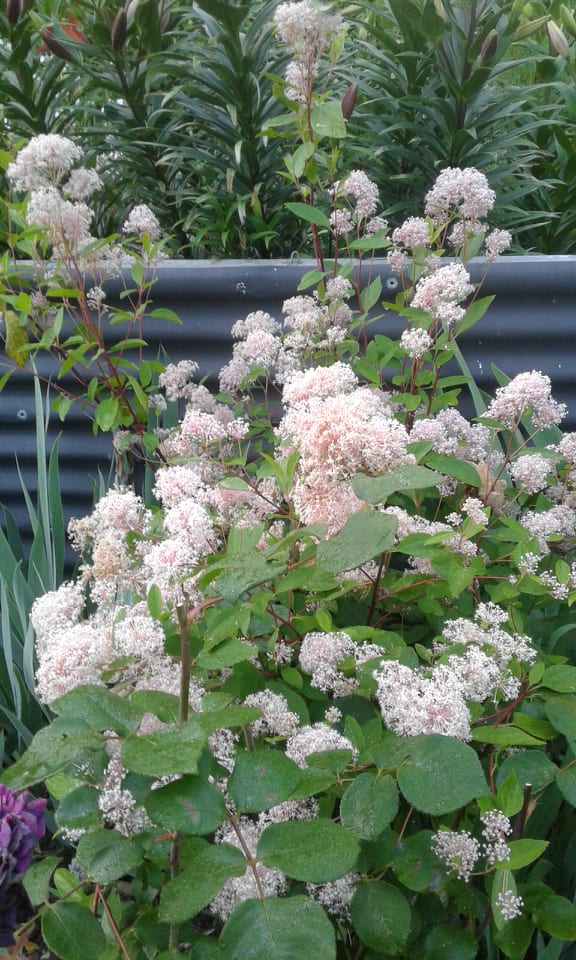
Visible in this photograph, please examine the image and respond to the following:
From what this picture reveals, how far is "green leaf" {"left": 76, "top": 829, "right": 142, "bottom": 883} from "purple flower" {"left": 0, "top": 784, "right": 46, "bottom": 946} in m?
0.09

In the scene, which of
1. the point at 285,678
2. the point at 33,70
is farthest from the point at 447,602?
the point at 33,70

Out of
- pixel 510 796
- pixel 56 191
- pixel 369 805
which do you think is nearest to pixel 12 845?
pixel 369 805

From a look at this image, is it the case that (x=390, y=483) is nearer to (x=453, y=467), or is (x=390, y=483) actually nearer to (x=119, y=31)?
(x=453, y=467)

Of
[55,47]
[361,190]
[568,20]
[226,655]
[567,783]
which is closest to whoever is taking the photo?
[226,655]

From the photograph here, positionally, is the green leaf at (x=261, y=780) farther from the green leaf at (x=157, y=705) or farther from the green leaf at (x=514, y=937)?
the green leaf at (x=514, y=937)

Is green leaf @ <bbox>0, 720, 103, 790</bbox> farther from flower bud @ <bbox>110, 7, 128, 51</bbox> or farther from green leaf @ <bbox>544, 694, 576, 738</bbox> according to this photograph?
flower bud @ <bbox>110, 7, 128, 51</bbox>

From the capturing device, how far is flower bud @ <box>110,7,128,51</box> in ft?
5.32

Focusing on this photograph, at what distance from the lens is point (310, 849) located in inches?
20.5

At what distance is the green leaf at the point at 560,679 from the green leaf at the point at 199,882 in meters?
0.34

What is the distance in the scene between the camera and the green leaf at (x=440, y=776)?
1.78 feet

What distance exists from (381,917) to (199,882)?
176 mm

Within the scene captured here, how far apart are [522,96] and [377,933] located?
186 cm

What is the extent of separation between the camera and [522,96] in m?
1.85

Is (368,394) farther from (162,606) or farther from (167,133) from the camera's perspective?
(167,133)
